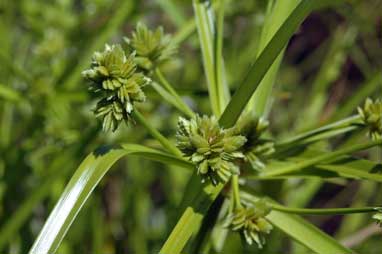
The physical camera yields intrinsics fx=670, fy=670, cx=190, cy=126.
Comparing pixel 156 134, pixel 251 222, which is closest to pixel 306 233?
pixel 251 222

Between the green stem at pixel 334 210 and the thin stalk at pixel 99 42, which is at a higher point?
the thin stalk at pixel 99 42

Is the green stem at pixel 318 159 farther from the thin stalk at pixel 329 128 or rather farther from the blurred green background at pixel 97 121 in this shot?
the blurred green background at pixel 97 121

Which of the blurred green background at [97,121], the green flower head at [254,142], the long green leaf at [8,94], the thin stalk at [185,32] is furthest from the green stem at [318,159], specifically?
the long green leaf at [8,94]

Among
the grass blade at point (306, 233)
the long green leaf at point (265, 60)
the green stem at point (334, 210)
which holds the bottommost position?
the grass blade at point (306, 233)

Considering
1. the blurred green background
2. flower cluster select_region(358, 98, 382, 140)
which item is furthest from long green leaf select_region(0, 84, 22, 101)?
flower cluster select_region(358, 98, 382, 140)

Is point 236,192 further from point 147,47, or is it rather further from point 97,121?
point 97,121

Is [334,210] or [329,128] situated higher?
[329,128]

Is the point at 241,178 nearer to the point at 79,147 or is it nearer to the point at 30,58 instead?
the point at 79,147
